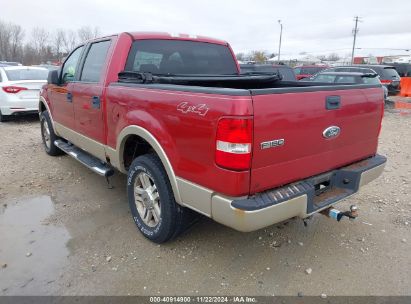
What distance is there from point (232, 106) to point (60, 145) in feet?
13.4

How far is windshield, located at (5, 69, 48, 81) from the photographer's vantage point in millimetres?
9708

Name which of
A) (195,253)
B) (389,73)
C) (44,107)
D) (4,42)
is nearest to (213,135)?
(195,253)

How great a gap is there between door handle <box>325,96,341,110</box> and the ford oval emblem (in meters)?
0.17

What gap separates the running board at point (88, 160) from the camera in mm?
4114

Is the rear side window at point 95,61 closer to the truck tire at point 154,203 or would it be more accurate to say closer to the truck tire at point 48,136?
the truck tire at point 154,203

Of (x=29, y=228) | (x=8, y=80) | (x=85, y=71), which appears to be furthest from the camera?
(x=8, y=80)

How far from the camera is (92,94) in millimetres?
4070

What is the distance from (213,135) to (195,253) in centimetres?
136

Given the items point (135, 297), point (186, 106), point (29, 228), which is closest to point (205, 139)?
point (186, 106)

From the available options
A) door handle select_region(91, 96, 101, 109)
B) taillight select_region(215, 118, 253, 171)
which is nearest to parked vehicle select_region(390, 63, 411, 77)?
door handle select_region(91, 96, 101, 109)

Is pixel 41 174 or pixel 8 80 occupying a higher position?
pixel 8 80

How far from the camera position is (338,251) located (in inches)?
130

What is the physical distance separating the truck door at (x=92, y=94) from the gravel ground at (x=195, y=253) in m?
0.92

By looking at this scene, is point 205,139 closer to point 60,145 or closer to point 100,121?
point 100,121
